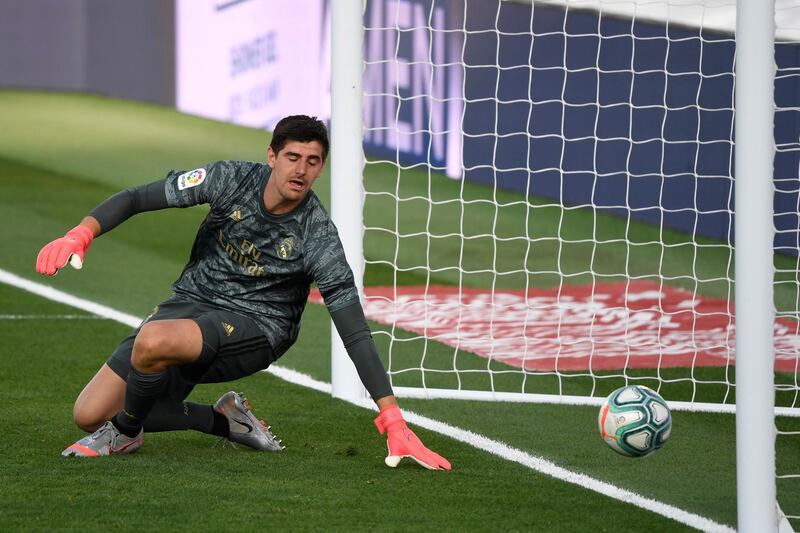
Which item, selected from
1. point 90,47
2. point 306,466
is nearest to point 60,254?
point 306,466

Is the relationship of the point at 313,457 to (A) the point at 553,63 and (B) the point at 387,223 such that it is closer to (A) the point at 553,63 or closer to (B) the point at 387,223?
(B) the point at 387,223

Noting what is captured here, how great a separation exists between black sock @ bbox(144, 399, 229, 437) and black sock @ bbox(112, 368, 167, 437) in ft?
0.32

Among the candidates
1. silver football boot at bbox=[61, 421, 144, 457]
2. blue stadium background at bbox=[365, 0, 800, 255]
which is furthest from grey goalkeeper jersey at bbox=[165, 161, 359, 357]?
blue stadium background at bbox=[365, 0, 800, 255]

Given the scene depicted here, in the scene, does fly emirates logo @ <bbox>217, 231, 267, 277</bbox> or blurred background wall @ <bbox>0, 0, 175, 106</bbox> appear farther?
blurred background wall @ <bbox>0, 0, 175, 106</bbox>

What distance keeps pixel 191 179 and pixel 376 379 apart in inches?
36.3

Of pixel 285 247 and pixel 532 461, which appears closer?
pixel 285 247

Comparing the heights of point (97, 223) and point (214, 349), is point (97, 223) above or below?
above

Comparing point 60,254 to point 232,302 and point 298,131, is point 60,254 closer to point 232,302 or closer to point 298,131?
point 232,302

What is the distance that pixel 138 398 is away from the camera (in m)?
4.44

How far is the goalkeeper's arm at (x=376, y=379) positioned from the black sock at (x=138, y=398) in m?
0.63

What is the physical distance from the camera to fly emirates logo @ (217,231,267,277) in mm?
4535

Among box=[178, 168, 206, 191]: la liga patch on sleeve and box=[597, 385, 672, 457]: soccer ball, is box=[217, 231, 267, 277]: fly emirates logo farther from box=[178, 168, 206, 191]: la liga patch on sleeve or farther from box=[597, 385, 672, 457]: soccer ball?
box=[597, 385, 672, 457]: soccer ball

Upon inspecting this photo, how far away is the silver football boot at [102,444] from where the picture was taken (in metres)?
4.51

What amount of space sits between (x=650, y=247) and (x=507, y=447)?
23.4 ft
